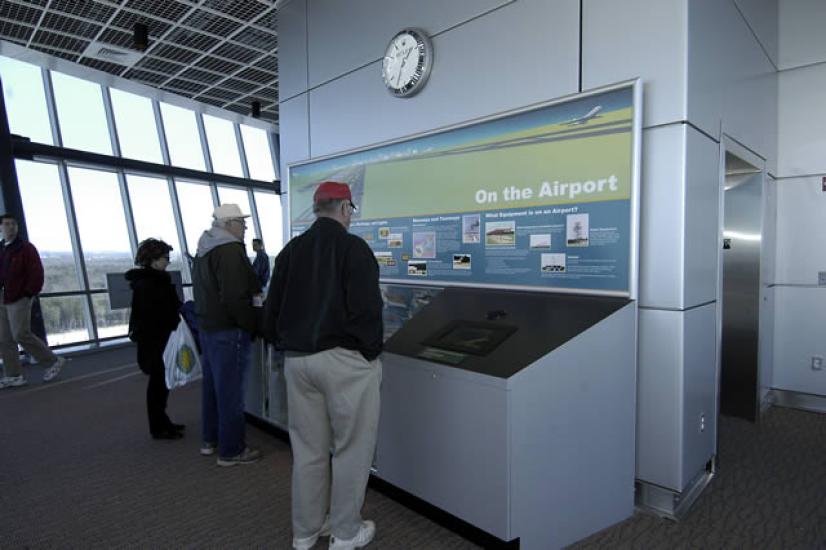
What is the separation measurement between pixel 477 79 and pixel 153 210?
7.01m

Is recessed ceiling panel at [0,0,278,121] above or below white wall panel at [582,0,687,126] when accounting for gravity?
above

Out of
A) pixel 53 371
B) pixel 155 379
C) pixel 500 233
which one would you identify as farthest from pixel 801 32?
pixel 53 371

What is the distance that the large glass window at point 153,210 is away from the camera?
309 inches

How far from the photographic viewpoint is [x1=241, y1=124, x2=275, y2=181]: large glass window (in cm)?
1024

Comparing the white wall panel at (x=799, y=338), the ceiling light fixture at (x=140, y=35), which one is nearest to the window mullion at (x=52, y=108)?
the ceiling light fixture at (x=140, y=35)

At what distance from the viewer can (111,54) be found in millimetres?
6000

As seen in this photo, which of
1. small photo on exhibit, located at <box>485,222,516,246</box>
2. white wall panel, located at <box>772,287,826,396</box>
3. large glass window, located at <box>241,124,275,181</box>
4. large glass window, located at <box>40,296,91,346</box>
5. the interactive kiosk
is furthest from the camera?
large glass window, located at <box>241,124,275,181</box>

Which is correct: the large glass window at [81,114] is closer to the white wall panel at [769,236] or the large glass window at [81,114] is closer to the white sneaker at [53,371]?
the white sneaker at [53,371]

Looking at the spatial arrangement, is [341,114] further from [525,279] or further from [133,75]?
[133,75]

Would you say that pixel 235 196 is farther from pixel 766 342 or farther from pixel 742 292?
pixel 766 342

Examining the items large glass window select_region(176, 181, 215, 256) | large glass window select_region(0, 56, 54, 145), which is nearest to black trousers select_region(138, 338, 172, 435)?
large glass window select_region(0, 56, 54, 145)

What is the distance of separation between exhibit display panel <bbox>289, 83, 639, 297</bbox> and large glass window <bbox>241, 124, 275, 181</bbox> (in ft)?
24.4

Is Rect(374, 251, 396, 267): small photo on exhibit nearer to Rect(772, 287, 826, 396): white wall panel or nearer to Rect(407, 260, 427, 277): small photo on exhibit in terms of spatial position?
Result: Rect(407, 260, 427, 277): small photo on exhibit

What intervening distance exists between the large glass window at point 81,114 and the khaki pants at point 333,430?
6.98m
